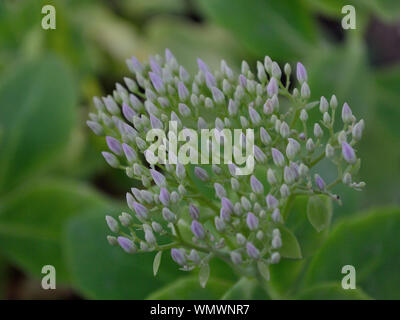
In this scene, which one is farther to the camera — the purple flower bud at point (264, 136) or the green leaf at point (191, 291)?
the green leaf at point (191, 291)

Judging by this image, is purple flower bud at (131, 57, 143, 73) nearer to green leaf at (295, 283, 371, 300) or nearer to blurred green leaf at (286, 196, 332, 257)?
blurred green leaf at (286, 196, 332, 257)

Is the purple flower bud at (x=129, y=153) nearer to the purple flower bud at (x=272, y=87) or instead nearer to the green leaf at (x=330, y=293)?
the purple flower bud at (x=272, y=87)

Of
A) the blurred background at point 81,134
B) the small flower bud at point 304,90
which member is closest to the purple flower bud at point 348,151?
the small flower bud at point 304,90

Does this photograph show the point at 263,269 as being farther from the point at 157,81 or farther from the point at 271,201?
the point at 157,81

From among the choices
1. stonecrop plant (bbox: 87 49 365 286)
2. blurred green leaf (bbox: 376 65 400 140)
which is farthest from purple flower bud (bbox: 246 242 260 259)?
blurred green leaf (bbox: 376 65 400 140)

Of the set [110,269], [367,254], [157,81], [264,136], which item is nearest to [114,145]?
[157,81]
